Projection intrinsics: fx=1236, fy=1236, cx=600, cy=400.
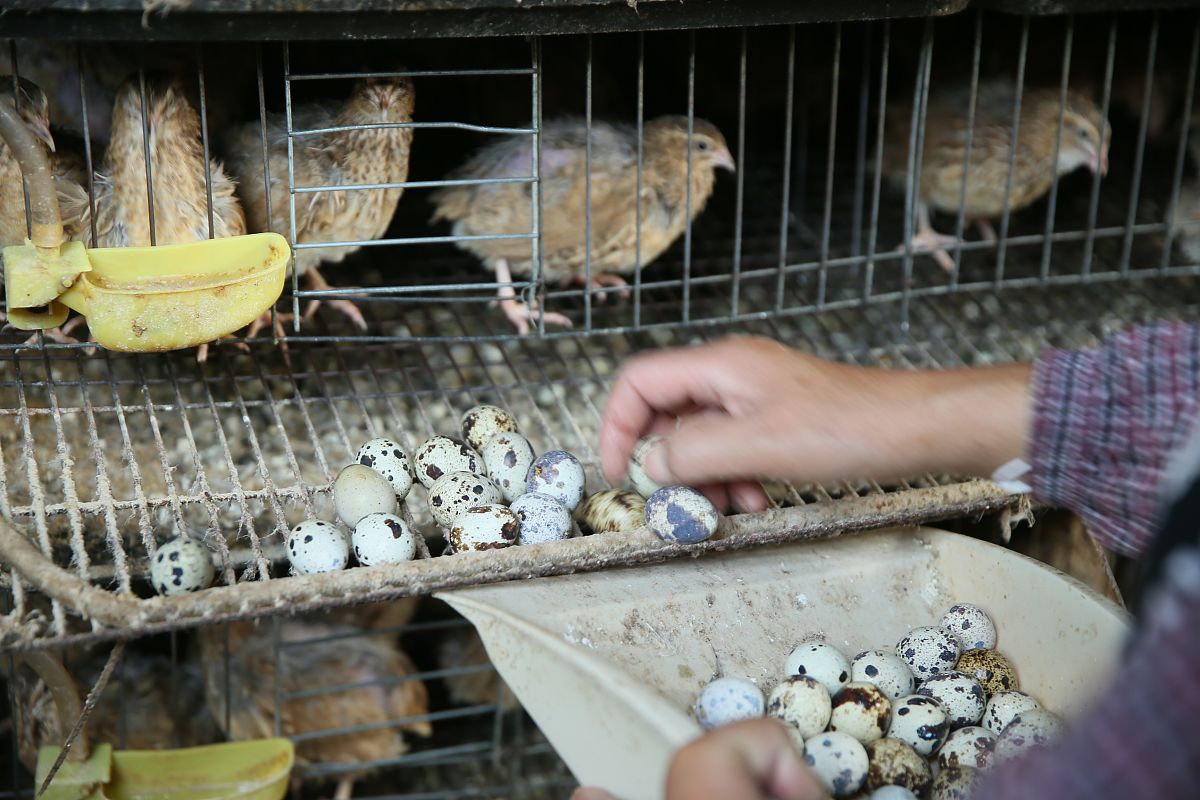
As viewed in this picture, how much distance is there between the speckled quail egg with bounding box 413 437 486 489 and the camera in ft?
7.38

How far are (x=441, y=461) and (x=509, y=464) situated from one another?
0.41 ft

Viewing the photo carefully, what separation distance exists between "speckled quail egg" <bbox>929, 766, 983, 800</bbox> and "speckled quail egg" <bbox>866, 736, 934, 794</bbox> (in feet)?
0.09

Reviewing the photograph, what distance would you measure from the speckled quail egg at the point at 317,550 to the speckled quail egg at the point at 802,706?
28.1 inches

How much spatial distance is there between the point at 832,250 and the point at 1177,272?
859mm

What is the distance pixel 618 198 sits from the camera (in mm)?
3035

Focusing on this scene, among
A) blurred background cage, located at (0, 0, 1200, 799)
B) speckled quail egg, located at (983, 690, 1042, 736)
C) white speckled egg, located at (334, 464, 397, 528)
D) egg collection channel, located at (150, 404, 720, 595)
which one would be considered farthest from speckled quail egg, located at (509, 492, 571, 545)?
speckled quail egg, located at (983, 690, 1042, 736)

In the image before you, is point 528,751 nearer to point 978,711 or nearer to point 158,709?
point 158,709

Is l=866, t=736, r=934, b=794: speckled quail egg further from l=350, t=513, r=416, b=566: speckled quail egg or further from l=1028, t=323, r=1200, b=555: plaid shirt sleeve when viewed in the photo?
l=350, t=513, r=416, b=566: speckled quail egg

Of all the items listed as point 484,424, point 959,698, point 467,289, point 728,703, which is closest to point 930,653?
point 959,698

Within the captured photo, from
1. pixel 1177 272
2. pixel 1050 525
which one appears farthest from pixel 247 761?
pixel 1177 272

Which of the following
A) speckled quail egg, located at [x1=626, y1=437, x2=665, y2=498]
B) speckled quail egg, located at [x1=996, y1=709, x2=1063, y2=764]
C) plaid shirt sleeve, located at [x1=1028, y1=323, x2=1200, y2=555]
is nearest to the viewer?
plaid shirt sleeve, located at [x1=1028, y1=323, x2=1200, y2=555]

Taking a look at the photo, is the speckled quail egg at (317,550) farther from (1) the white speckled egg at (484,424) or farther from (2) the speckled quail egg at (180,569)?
(1) the white speckled egg at (484,424)

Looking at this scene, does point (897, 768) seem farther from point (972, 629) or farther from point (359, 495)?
point (359, 495)

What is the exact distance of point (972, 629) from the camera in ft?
6.90
